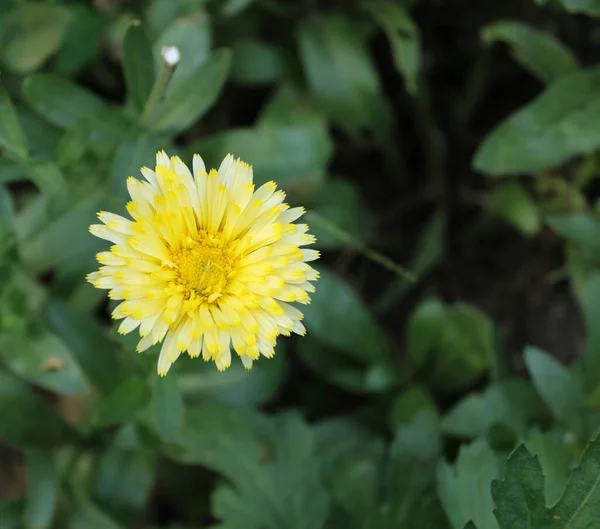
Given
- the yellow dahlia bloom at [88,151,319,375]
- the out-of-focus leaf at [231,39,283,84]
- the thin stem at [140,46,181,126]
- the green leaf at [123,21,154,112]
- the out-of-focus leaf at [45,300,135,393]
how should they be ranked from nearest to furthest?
the yellow dahlia bloom at [88,151,319,375] < the thin stem at [140,46,181,126] < the green leaf at [123,21,154,112] < the out-of-focus leaf at [45,300,135,393] < the out-of-focus leaf at [231,39,283,84]

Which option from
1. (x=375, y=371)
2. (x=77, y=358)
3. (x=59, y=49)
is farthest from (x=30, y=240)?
(x=375, y=371)

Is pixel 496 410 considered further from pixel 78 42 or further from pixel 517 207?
pixel 78 42

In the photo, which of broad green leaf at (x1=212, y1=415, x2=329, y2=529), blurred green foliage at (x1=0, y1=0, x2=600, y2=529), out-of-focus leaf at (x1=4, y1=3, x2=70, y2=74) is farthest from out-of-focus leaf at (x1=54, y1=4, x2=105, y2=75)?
broad green leaf at (x1=212, y1=415, x2=329, y2=529)

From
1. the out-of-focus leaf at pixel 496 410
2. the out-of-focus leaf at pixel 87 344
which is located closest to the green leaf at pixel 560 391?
the out-of-focus leaf at pixel 496 410

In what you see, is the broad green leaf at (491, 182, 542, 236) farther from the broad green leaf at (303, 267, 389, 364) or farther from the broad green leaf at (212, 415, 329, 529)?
the broad green leaf at (212, 415, 329, 529)

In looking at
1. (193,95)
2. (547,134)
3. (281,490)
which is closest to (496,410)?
(281,490)

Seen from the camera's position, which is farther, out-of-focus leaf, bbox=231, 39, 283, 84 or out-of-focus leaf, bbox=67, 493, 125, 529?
out-of-focus leaf, bbox=231, 39, 283, 84

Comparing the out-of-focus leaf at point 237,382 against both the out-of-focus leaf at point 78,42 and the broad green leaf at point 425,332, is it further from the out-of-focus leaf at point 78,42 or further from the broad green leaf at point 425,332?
the out-of-focus leaf at point 78,42
